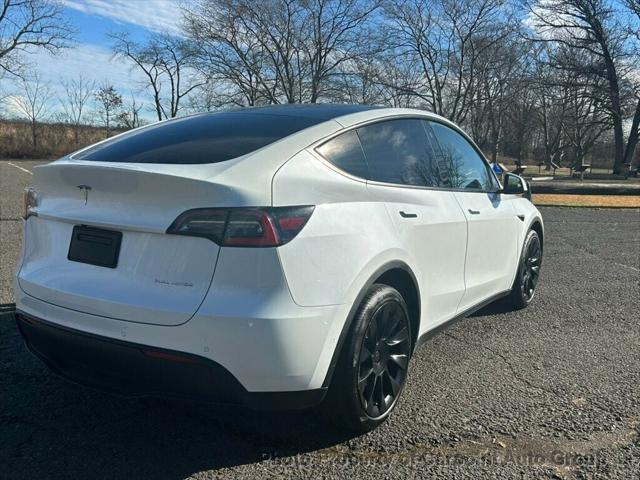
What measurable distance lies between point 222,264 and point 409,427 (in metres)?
1.38

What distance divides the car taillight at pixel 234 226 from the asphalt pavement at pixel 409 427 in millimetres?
1036

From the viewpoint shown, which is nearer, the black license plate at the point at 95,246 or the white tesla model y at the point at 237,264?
the white tesla model y at the point at 237,264

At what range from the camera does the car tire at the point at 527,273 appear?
15.9ft

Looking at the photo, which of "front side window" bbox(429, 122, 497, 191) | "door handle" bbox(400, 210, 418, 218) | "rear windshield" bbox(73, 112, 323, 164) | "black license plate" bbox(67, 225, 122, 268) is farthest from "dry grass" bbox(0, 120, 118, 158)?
"door handle" bbox(400, 210, 418, 218)

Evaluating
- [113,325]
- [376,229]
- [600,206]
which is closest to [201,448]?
[113,325]

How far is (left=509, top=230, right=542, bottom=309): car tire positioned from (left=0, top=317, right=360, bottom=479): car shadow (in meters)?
2.67

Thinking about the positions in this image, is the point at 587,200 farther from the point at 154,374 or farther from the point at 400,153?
the point at 154,374

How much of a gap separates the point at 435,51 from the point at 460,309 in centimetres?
3585

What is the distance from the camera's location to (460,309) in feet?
12.2

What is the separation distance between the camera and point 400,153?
10.8ft

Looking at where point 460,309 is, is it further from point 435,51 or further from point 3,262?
point 435,51

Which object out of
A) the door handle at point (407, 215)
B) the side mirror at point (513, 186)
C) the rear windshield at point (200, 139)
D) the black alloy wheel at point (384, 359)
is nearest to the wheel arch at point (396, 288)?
the black alloy wheel at point (384, 359)

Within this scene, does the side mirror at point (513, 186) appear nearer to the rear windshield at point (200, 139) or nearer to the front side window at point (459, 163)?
the front side window at point (459, 163)

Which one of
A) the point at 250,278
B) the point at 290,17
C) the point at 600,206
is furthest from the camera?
the point at 290,17
